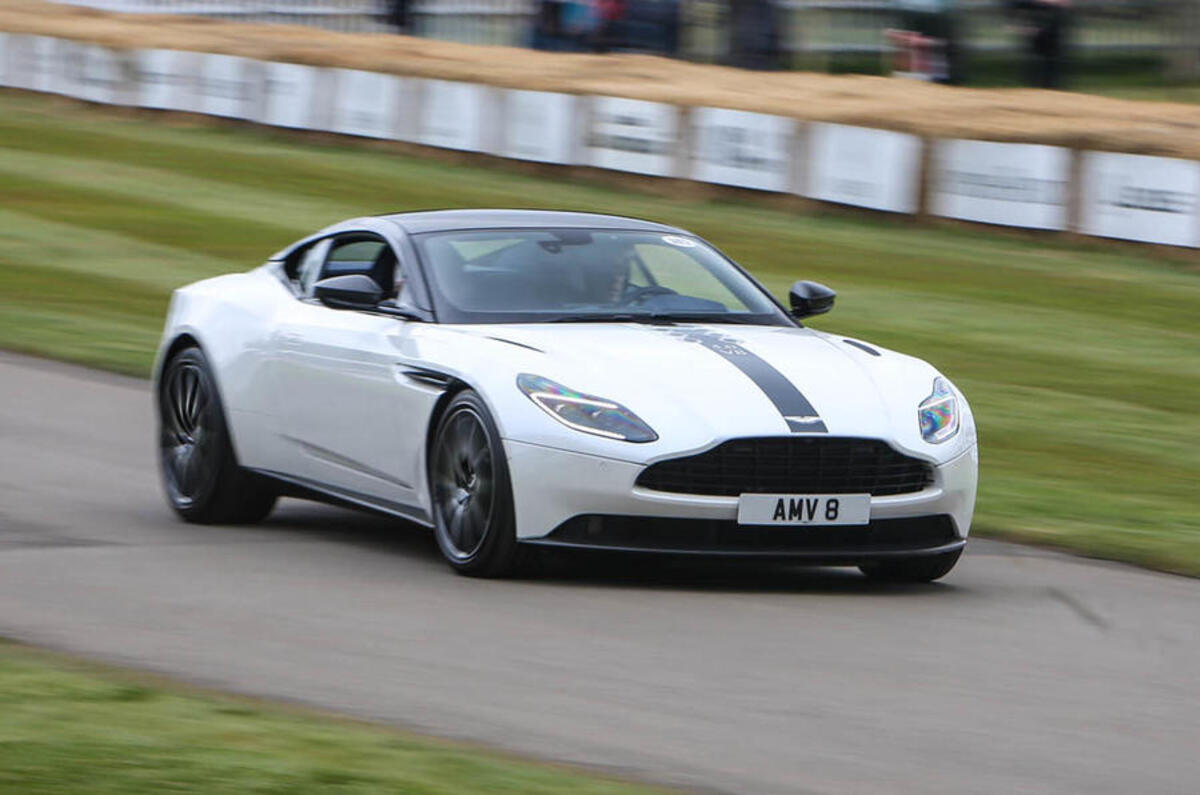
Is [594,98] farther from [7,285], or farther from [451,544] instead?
[451,544]

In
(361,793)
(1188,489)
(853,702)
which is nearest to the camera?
(361,793)

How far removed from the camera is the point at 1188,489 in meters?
11.2

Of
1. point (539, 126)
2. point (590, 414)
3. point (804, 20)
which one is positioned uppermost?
point (590, 414)

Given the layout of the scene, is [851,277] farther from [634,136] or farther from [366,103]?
[366,103]

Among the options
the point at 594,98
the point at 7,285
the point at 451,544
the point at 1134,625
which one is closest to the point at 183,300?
the point at 451,544

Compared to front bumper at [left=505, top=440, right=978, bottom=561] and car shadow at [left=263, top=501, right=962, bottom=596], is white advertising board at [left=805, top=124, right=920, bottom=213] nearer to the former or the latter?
car shadow at [left=263, top=501, right=962, bottom=596]

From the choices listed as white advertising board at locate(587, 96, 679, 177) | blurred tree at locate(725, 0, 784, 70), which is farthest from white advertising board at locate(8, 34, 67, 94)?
white advertising board at locate(587, 96, 679, 177)

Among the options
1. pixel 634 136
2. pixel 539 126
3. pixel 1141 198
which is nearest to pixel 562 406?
pixel 1141 198

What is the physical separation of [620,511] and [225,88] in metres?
22.8

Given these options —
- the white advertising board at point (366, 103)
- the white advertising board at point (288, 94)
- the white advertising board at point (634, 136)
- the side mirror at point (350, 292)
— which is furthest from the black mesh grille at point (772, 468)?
the white advertising board at point (288, 94)

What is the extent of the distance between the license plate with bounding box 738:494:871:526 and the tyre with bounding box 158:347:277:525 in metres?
2.51

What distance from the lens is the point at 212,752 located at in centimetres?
530

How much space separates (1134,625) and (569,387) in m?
2.03

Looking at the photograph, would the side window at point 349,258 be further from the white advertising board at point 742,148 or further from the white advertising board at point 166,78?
the white advertising board at point 166,78
